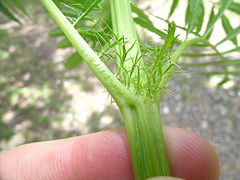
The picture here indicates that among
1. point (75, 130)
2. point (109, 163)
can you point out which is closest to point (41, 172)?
point (109, 163)

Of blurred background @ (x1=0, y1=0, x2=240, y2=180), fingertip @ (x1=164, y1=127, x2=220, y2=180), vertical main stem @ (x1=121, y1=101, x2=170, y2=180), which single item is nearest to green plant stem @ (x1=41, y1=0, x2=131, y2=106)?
vertical main stem @ (x1=121, y1=101, x2=170, y2=180)

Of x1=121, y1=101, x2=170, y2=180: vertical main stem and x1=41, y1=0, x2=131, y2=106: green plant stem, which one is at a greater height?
x1=41, y1=0, x2=131, y2=106: green plant stem

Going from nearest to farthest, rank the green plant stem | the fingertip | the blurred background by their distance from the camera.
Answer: the green plant stem
the fingertip
the blurred background

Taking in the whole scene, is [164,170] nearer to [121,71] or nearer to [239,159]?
[121,71]

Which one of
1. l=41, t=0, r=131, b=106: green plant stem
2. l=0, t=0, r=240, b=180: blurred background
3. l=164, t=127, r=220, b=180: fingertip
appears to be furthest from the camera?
l=0, t=0, r=240, b=180: blurred background

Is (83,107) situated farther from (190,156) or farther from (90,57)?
(90,57)

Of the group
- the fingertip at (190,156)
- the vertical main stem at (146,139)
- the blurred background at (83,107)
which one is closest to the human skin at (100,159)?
the fingertip at (190,156)

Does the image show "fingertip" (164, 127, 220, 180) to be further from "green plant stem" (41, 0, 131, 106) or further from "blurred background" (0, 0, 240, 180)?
"blurred background" (0, 0, 240, 180)

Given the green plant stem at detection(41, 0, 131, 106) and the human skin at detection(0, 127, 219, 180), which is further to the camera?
the human skin at detection(0, 127, 219, 180)

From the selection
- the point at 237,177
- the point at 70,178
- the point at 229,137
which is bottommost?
the point at 237,177
